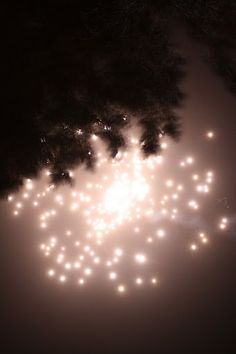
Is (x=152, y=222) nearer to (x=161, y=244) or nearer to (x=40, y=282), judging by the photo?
(x=161, y=244)

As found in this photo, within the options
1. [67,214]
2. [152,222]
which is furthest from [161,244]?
[67,214]

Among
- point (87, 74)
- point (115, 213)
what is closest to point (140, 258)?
point (115, 213)

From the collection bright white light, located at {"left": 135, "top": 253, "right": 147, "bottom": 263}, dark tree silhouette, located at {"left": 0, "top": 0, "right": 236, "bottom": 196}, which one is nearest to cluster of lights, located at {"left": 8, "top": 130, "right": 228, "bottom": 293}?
bright white light, located at {"left": 135, "top": 253, "right": 147, "bottom": 263}

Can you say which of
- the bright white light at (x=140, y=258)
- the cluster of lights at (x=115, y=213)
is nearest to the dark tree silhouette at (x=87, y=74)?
the cluster of lights at (x=115, y=213)

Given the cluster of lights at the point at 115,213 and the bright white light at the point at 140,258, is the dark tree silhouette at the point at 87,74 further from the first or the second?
the bright white light at the point at 140,258

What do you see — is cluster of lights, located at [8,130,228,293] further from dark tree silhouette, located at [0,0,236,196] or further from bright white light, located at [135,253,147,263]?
dark tree silhouette, located at [0,0,236,196]

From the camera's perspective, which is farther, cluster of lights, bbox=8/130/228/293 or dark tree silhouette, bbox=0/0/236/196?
cluster of lights, bbox=8/130/228/293

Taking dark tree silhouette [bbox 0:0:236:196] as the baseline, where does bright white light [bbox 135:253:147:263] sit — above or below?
below
